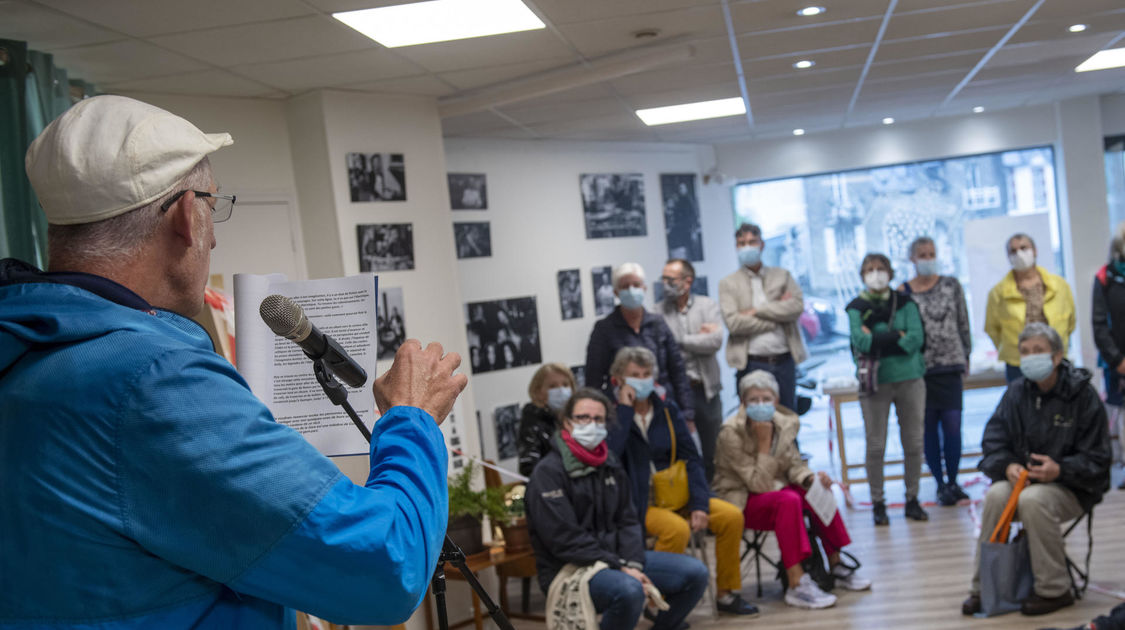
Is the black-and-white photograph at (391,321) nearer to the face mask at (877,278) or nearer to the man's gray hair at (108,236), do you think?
the face mask at (877,278)

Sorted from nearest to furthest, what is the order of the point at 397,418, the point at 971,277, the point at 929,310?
the point at 397,418
the point at 929,310
the point at 971,277

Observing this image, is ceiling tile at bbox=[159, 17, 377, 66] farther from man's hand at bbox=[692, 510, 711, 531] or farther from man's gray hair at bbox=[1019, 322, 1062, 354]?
man's gray hair at bbox=[1019, 322, 1062, 354]

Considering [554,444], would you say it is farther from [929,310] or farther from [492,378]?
[929,310]

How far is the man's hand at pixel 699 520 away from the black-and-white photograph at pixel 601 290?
3.35m

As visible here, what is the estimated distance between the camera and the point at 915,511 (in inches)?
257

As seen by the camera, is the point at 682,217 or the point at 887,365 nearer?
the point at 887,365

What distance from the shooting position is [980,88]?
7840 millimetres

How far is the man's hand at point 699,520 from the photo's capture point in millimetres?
5090

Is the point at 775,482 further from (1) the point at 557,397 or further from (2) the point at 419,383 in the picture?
(2) the point at 419,383

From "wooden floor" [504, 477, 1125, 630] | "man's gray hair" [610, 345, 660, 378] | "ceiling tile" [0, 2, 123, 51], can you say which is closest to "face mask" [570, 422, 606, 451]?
"man's gray hair" [610, 345, 660, 378]

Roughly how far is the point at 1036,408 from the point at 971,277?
3.77 meters

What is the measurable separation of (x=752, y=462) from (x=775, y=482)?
0.54ft

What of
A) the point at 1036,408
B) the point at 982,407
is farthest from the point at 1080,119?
the point at 1036,408

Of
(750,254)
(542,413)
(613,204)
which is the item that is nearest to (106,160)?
(542,413)
